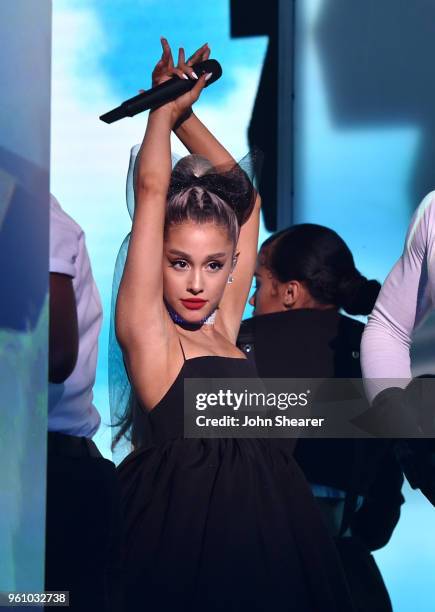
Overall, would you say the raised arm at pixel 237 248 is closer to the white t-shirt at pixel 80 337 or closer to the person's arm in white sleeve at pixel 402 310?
the person's arm in white sleeve at pixel 402 310

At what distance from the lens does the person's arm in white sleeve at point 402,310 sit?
2.73 meters

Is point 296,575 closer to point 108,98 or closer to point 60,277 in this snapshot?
point 60,277

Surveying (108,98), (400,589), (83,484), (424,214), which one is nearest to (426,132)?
(424,214)

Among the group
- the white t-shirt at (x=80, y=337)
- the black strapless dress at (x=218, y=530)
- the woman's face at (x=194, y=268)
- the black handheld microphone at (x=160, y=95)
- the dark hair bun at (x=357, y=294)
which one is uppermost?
the black handheld microphone at (x=160, y=95)

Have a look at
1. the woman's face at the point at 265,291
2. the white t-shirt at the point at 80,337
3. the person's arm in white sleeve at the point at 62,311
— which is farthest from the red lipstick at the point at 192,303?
the woman's face at the point at 265,291

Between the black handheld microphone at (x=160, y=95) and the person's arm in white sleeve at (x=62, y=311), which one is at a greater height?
the black handheld microphone at (x=160, y=95)

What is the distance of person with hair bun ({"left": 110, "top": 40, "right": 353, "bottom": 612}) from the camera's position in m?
2.47

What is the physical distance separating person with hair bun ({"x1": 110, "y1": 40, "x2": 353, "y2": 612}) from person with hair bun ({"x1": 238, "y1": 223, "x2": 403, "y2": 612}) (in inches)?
10.6

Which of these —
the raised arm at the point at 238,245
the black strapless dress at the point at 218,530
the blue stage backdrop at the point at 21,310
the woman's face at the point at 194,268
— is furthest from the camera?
the raised arm at the point at 238,245

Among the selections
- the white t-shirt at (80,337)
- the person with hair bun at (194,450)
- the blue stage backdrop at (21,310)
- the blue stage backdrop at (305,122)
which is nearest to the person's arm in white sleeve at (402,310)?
the person with hair bun at (194,450)

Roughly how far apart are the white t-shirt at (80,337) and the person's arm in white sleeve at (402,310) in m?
0.68

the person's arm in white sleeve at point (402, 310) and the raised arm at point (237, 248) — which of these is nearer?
the person's arm in white sleeve at point (402, 310)

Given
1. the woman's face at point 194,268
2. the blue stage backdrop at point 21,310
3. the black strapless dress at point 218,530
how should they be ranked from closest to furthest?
1. the blue stage backdrop at point 21,310
2. the black strapless dress at point 218,530
3. the woman's face at point 194,268

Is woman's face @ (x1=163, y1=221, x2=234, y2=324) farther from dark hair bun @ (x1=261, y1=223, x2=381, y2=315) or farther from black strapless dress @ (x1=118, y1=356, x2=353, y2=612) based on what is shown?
Result: dark hair bun @ (x1=261, y1=223, x2=381, y2=315)
